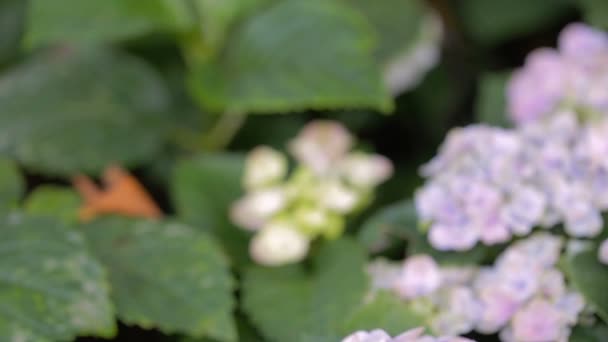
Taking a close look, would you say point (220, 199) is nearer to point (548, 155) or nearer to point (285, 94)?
point (285, 94)

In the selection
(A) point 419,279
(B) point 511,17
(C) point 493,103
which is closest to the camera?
(A) point 419,279

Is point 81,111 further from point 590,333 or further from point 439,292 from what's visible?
point 590,333

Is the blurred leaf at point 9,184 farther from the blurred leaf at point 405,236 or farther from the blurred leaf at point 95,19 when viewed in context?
the blurred leaf at point 405,236

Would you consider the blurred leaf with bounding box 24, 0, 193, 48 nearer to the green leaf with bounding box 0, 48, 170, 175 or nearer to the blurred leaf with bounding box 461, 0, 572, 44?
the green leaf with bounding box 0, 48, 170, 175

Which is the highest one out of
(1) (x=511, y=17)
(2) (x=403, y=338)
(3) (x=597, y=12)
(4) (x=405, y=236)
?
(1) (x=511, y=17)

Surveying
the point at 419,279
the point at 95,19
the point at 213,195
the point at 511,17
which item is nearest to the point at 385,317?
the point at 419,279

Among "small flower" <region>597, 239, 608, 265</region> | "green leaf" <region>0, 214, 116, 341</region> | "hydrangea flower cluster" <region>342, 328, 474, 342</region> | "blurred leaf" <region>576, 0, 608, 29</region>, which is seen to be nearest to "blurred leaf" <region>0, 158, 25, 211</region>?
"green leaf" <region>0, 214, 116, 341</region>
